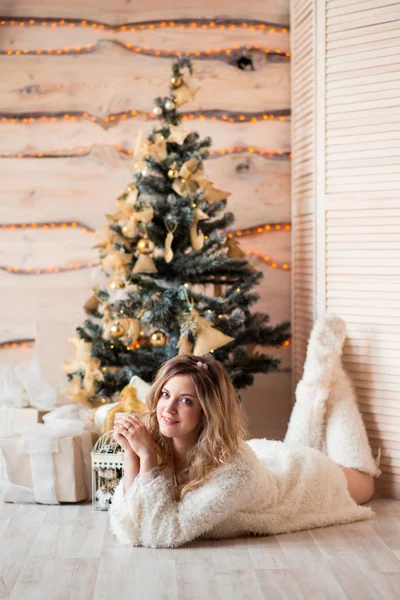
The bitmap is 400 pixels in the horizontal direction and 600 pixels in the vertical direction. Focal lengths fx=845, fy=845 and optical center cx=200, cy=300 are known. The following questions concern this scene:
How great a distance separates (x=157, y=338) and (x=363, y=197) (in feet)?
3.28

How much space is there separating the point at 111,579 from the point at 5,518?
2.46 feet

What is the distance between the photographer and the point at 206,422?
2662 mm

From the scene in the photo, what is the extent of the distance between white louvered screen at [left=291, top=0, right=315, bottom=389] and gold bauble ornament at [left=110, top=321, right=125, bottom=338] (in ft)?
2.82

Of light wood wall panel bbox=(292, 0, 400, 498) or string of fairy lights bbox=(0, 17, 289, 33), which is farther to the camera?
string of fairy lights bbox=(0, 17, 289, 33)

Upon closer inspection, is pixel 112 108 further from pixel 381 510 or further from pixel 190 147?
pixel 381 510

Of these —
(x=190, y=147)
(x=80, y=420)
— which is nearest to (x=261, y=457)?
(x=80, y=420)

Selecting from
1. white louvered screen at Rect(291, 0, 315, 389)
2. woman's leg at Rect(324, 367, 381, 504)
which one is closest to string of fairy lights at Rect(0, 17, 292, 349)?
white louvered screen at Rect(291, 0, 315, 389)

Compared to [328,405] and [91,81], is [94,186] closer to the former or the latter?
[91,81]

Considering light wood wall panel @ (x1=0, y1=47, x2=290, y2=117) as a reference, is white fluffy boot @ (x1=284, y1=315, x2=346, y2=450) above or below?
below

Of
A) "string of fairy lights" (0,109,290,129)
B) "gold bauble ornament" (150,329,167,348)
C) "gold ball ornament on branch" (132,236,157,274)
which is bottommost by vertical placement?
"gold bauble ornament" (150,329,167,348)

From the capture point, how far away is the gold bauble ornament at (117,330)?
3.35 metres

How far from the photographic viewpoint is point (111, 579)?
2275mm

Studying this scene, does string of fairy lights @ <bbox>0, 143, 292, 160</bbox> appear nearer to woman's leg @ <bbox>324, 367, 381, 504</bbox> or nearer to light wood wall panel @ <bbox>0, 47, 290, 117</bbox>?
light wood wall panel @ <bbox>0, 47, 290, 117</bbox>

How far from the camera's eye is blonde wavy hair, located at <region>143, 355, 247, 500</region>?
2.63 metres
